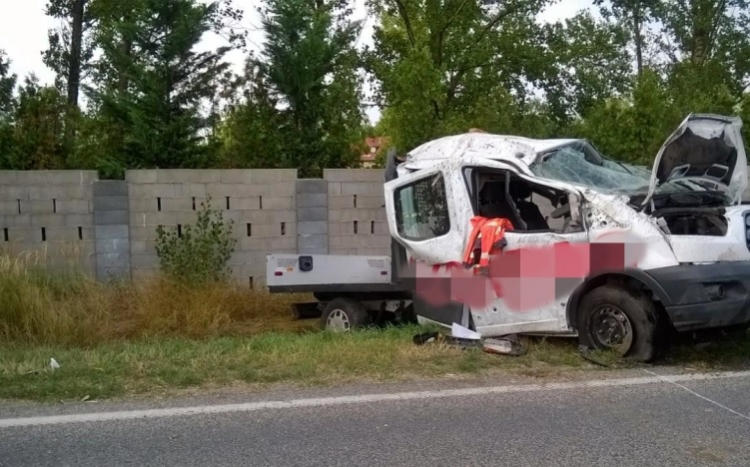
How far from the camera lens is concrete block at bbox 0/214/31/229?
1024 centimetres

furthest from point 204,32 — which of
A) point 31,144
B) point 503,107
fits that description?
point 503,107

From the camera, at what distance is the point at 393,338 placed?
24.6ft

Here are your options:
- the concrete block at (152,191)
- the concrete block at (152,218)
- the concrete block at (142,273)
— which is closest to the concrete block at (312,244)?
the concrete block at (152,218)

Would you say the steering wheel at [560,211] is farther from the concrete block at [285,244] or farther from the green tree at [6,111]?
the green tree at [6,111]

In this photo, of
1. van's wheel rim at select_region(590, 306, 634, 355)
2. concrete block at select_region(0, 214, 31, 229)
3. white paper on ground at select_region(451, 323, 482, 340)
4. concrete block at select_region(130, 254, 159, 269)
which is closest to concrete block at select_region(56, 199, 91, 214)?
concrete block at select_region(0, 214, 31, 229)

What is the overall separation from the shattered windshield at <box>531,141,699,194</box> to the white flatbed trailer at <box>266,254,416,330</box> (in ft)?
7.14

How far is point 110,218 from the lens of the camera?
10406mm

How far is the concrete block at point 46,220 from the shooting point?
10.3 meters

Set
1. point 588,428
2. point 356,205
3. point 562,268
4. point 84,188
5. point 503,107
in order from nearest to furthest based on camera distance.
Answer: point 588,428
point 562,268
point 84,188
point 356,205
point 503,107

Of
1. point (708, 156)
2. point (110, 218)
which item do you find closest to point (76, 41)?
point (110, 218)

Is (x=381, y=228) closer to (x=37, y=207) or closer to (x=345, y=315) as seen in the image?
(x=345, y=315)

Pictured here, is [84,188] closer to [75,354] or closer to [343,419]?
[75,354]

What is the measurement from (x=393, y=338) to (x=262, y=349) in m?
1.28

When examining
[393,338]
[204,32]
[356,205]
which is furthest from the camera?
[204,32]
